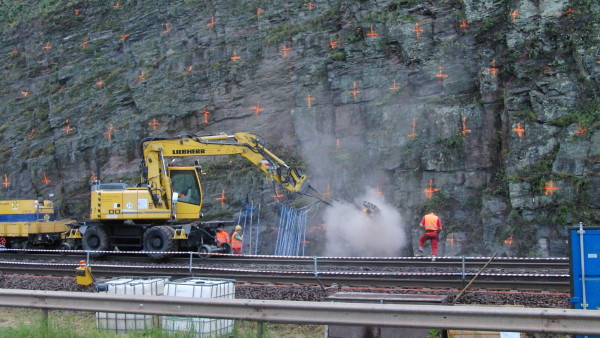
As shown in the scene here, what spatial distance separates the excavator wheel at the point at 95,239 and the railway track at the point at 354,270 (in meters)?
0.80

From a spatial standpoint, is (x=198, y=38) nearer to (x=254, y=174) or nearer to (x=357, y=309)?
(x=254, y=174)

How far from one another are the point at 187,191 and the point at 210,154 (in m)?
1.46

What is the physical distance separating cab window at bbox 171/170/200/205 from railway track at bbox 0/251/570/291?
6.74ft

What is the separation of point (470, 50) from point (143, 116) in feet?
44.1

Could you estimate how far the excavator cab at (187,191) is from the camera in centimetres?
1727

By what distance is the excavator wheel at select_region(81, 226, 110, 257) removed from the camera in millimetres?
17000

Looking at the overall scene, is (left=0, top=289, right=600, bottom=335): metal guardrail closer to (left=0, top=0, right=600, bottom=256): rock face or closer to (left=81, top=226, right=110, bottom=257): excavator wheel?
(left=81, top=226, right=110, bottom=257): excavator wheel

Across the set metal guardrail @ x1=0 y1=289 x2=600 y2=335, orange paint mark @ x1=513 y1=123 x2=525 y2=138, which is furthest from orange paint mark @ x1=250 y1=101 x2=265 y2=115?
metal guardrail @ x1=0 y1=289 x2=600 y2=335

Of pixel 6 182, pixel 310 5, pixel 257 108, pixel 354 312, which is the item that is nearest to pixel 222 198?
pixel 257 108

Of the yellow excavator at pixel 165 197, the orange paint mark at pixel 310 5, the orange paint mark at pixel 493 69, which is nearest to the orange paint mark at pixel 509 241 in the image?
the orange paint mark at pixel 493 69

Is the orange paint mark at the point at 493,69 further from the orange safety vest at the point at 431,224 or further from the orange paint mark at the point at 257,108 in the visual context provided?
the orange paint mark at the point at 257,108

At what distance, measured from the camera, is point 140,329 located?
747 centimetres

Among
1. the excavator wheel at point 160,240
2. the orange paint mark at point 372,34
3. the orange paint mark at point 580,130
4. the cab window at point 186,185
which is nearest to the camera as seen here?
the excavator wheel at point 160,240

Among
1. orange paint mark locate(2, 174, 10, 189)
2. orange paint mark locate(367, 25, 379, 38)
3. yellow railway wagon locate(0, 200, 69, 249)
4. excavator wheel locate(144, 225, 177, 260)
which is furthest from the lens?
orange paint mark locate(2, 174, 10, 189)
